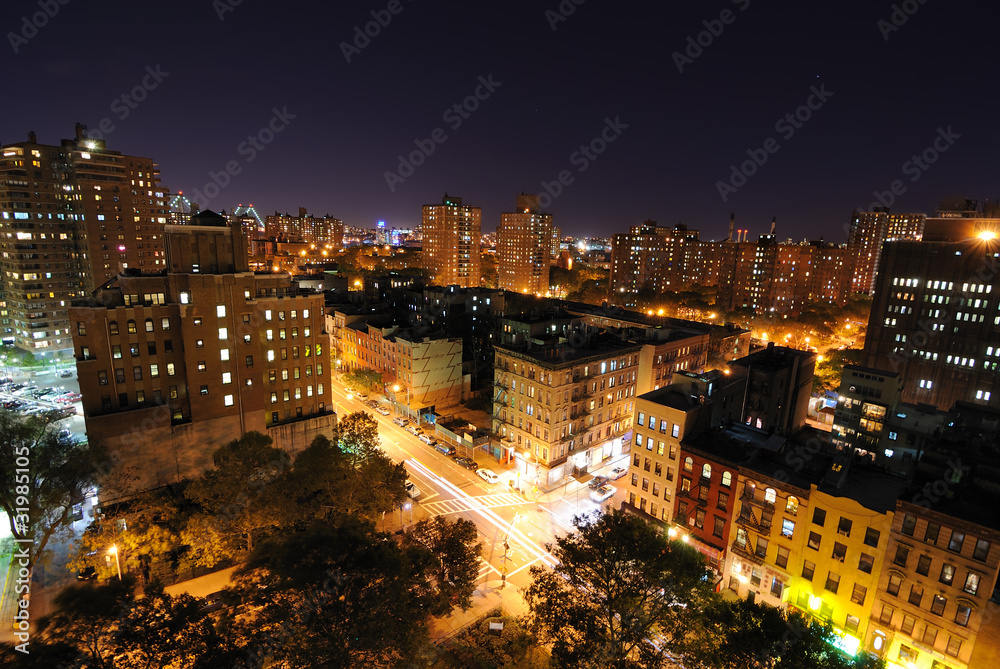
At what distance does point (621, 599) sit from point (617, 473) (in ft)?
112

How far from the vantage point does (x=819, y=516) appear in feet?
108

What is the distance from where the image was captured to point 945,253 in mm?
72188

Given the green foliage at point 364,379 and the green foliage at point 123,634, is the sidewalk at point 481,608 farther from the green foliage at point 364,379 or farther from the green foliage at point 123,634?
the green foliage at point 364,379

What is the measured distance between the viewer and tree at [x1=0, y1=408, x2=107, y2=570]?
34.9m

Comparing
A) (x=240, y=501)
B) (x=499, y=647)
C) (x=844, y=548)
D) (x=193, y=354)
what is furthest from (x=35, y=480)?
(x=844, y=548)

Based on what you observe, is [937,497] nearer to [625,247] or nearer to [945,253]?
[945,253]

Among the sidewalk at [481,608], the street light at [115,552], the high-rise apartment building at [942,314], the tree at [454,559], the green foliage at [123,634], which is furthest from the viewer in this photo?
the high-rise apartment building at [942,314]

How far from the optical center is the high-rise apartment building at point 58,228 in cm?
8856

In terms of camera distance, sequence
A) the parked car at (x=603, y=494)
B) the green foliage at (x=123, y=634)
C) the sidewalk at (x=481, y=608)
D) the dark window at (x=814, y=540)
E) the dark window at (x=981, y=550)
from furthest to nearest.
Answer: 1. the parked car at (x=603, y=494)
2. the sidewalk at (x=481, y=608)
3. the dark window at (x=814, y=540)
4. the dark window at (x=981, y=550)
5. the green foliage at (x=123, y=634)

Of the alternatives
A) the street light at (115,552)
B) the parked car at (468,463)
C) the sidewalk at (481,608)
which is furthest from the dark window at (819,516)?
the street light at (115,552)

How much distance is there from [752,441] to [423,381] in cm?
4821

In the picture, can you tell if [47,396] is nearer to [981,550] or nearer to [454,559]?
[454,559]

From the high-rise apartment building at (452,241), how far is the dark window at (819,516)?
148m

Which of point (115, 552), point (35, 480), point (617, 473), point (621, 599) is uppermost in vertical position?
point (621, 599)
